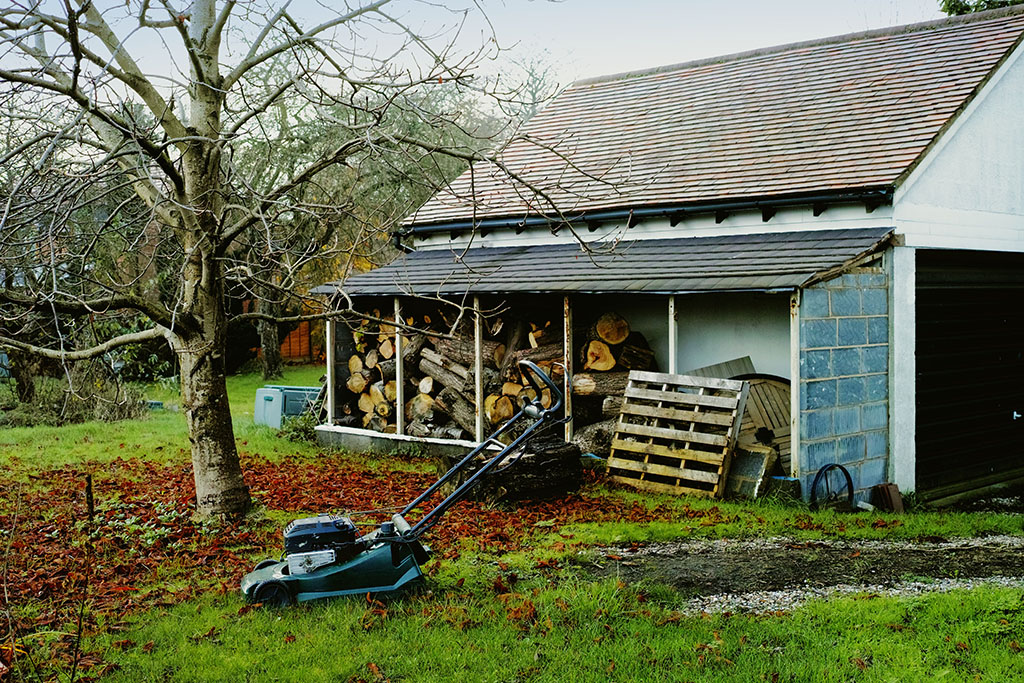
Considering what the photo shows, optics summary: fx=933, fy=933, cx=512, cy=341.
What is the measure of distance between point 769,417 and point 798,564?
11.8 ft

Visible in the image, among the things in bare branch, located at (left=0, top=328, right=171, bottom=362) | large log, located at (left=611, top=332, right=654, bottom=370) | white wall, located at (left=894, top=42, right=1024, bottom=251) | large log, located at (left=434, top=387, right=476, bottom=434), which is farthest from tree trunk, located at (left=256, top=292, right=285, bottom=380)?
white wall, located at (left=894, top=42, right=1024, bottom=251)

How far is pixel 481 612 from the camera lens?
20.2ft

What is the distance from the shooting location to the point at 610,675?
5.25 metres

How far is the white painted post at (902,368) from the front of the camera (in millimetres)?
11133

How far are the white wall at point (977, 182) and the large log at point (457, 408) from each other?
6.10 metres

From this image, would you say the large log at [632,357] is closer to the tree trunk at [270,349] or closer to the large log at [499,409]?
the large log at [499,409]

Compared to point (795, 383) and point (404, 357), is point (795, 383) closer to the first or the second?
point (795, 383)

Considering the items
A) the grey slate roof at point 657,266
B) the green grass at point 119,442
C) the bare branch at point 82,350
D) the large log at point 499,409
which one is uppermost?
Result: the grey slate roof at point 657,266

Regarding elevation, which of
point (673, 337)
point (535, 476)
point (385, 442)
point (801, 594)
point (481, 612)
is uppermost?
point (673, 337)

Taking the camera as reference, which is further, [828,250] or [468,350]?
[468,350]

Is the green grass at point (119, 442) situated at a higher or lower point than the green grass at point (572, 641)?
higher

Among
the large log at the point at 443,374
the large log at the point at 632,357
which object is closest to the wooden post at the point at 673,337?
the large log at the point at 632,357

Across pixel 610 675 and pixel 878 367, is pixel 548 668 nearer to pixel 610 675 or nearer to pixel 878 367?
pixel 610 675

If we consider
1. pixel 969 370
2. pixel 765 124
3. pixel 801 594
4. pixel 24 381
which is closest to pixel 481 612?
pixel 801 594
